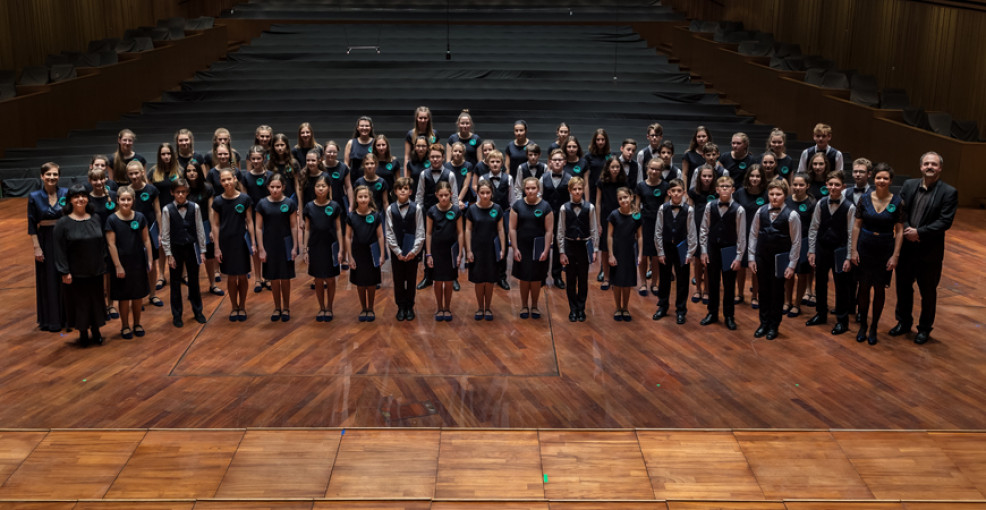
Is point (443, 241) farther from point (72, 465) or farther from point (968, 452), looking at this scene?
point (968, 452)

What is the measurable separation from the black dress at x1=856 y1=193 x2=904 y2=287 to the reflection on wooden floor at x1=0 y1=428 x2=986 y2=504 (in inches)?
63.9

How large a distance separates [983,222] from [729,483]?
7.38 meters

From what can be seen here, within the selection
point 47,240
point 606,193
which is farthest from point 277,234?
point 606,193

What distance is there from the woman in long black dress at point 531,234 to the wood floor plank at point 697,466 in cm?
213

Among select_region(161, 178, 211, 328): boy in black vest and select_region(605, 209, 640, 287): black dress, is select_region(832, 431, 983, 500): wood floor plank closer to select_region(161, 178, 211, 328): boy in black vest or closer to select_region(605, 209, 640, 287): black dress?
select_region(605, 209, 640, 287): black dress

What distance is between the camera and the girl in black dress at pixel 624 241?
7.32 metres

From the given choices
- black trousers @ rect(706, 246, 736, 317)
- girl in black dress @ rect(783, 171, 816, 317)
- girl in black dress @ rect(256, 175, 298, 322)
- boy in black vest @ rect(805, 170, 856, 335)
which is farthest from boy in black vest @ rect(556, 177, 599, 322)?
girl in black dress @ rect(256, 175, 298, 322)

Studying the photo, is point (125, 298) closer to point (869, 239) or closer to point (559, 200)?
point (559, 200)

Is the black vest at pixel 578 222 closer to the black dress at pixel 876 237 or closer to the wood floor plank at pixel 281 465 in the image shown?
the black dress at pixel 876 237

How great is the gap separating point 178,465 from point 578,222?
3548 mm

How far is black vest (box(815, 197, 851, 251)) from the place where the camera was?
705 cm

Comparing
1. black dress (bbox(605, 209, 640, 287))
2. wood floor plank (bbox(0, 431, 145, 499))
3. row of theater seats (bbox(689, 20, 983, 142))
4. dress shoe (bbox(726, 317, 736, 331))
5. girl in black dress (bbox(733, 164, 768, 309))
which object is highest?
row of theater seats (bbox(689, 20, 983, 142))

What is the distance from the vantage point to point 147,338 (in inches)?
279

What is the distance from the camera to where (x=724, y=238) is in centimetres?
711
